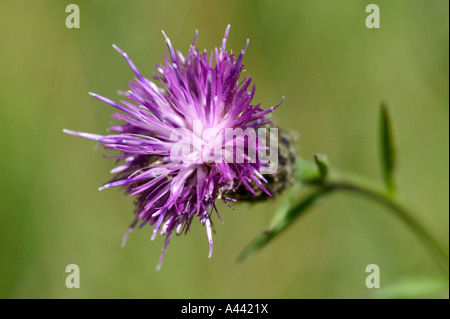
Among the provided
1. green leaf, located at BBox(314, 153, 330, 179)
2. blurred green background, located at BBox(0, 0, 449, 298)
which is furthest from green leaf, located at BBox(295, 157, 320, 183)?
blurred green background, located at BBox(0, 0, 449, 298)

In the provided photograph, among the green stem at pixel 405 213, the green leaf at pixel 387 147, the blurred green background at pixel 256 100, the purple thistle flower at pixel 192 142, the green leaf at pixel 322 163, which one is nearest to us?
the purple thistle flower at pixel 192 142

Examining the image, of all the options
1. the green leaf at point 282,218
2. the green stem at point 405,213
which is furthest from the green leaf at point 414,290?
the green leaf at point 282,218

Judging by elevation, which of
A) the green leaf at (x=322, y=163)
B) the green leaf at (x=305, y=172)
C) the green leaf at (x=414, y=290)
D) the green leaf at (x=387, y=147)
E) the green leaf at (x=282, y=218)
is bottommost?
the green leaf at (x=414, y=290)

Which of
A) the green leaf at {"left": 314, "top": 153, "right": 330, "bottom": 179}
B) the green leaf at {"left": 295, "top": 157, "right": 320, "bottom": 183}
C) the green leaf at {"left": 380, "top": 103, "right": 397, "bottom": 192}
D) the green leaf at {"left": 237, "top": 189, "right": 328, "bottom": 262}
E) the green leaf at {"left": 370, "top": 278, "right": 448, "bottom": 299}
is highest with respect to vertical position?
the green leaf at {"left": 380, "top": 103, "right": 397, "bottom": 192}

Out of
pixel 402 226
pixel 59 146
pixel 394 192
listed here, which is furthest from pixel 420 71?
pixel 59 146

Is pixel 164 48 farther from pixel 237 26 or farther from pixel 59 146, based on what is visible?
pixel 59 146

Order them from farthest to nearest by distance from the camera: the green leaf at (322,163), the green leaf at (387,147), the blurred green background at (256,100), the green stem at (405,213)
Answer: the blurred green background at (256,100), the green stem at (405,213), the green leaf at (387,147), the green leaf at (322,163)

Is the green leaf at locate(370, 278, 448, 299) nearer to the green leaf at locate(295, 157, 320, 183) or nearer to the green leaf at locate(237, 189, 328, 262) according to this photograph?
the green leaf at locate(237, 189, 328, 262)

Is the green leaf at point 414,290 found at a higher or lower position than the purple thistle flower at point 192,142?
lower

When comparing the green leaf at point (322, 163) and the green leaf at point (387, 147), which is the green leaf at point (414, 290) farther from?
the green leaf at point (322, 163)
